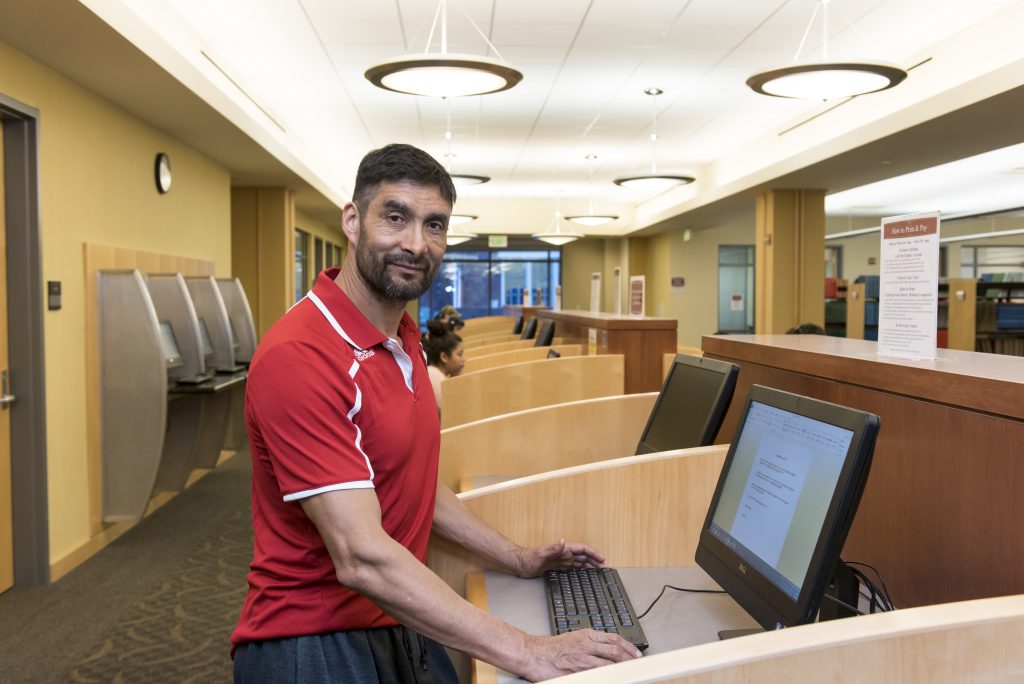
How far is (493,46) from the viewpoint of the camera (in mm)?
6289

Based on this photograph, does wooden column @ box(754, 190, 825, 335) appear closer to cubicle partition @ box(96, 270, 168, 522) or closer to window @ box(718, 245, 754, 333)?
window @ box(718, 245, 754, 333)

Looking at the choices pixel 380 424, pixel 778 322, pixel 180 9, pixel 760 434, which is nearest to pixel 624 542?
pixel 760 434

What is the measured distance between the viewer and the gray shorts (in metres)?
1.41

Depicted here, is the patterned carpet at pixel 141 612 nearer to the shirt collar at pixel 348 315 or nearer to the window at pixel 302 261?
the shirt collar at pixel 348 315

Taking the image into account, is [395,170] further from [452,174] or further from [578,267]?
[578,267]

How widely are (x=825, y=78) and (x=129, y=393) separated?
420 centimetres

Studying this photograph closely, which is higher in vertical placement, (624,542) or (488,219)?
(488,219)

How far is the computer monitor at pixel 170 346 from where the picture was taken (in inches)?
195

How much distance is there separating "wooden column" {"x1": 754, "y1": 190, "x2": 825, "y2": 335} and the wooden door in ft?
25.6

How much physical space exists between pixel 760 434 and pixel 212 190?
6.62 meters

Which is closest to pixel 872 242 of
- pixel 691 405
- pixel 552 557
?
pixel 691 405

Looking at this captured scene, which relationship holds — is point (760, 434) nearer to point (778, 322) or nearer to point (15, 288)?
point (15, 288)

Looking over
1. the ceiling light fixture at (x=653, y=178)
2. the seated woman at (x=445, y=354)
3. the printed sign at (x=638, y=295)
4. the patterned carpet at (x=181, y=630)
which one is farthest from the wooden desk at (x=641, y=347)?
the ceiling light fixture at (x=653, y=178)

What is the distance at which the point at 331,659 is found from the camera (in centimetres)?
143
